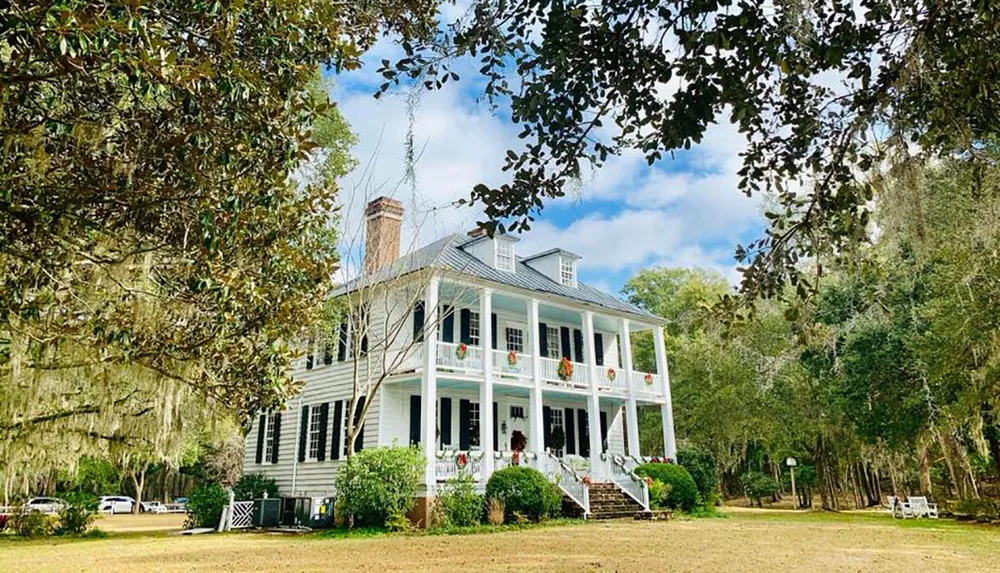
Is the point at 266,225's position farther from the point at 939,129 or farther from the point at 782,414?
the point at 782,414

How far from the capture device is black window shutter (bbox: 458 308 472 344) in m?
17.9

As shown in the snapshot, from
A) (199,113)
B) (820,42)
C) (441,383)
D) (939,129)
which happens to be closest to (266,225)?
(199,113)

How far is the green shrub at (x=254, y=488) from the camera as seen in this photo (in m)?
17.4

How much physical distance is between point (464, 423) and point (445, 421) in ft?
2.11

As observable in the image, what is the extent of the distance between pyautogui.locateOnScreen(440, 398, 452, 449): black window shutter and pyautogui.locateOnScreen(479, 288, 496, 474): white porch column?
121 centimetres

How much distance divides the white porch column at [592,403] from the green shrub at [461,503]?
453cm

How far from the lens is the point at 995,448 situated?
16.7 metres

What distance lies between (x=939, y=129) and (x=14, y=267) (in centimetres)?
613

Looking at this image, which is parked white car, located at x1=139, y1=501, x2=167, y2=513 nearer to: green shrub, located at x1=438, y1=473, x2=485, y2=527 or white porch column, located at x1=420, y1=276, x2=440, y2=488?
white porch column, located at x1=420, y1=276, x2=440, y2=488

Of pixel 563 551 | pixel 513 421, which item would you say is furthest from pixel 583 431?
pixel 563 551

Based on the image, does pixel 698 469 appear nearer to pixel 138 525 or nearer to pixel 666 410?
pixel 666 410

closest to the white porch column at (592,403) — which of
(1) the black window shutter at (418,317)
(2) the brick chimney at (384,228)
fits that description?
(1) the black window shutter at (418,317)

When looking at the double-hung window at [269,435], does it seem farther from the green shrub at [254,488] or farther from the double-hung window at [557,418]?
the double-hung window at [557,418]

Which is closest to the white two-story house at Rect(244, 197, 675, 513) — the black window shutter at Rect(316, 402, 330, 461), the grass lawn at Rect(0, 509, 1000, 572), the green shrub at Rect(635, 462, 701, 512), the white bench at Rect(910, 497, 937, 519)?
the black window shutter at Rect(316, 402, 330, 461)
